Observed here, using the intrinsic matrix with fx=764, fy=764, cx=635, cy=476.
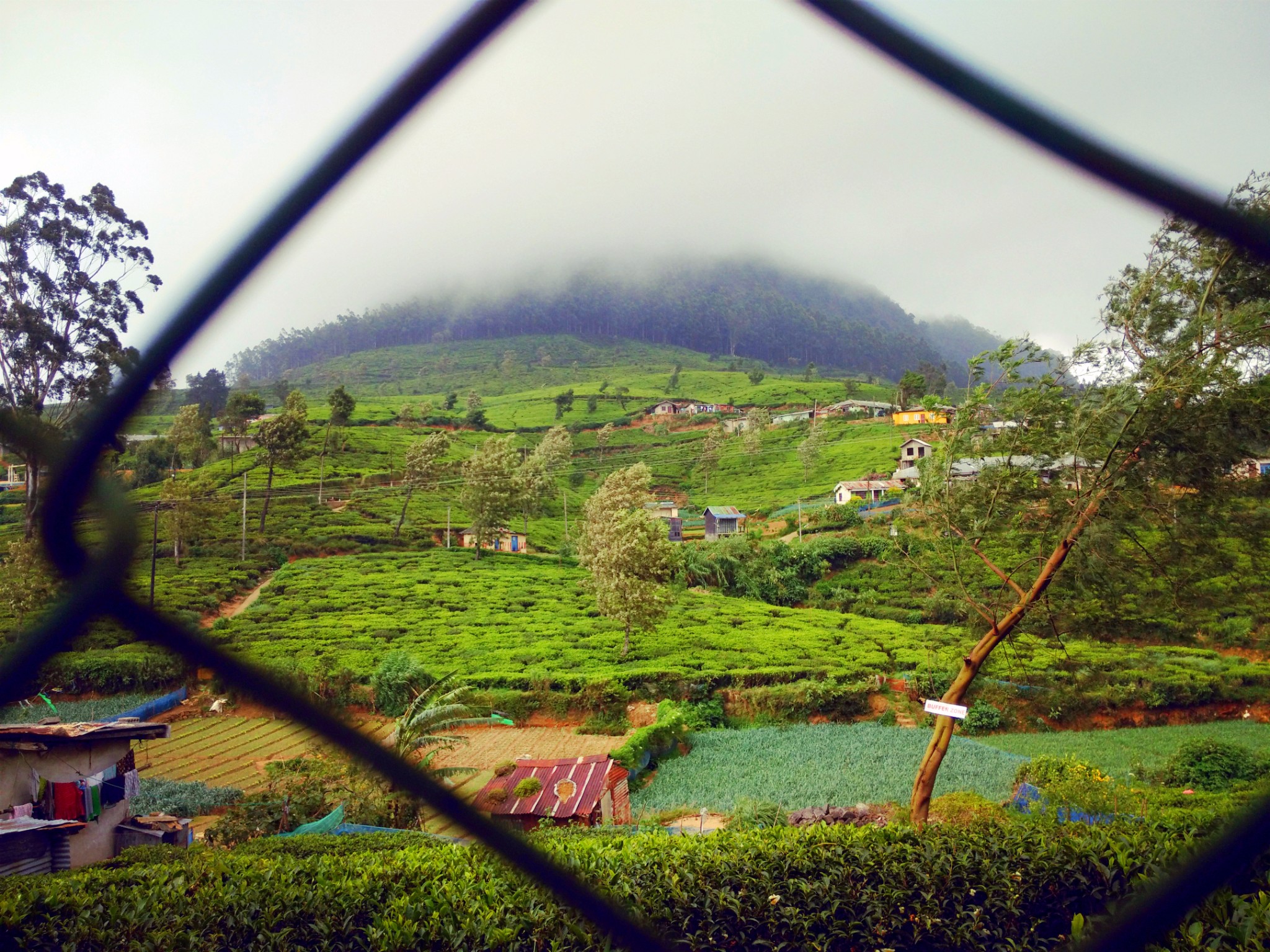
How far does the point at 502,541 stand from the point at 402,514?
12.0 ft

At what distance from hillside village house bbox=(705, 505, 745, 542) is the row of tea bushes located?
1053 inches

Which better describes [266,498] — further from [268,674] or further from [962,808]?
[268,674]

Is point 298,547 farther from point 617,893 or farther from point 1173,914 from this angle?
point 1173,914

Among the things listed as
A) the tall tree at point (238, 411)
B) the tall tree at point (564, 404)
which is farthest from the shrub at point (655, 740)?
the tall tree at point (564, 404)

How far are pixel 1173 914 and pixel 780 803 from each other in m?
9.78

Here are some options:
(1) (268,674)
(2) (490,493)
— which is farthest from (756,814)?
(2) (490,493)

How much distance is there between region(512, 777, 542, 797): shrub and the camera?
912 centimetres

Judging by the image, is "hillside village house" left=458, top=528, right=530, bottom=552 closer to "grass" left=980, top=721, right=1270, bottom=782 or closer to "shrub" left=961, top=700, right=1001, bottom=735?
"shrub" left=961, top=700, right=1001, bottom=735

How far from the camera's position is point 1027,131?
100 cm

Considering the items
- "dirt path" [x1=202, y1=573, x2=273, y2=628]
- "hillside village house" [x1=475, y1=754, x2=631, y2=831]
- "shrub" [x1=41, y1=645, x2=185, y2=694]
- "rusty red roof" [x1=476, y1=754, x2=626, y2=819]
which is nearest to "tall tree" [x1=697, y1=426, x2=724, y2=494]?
"dirt path" [x1=202, y1=573, x2=273, y2=628]

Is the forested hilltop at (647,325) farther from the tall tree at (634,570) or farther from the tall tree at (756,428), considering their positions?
the tall tree at (634,570)

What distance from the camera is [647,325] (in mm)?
115750

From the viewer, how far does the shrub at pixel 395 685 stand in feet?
49.6

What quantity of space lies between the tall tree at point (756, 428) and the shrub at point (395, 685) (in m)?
28.1
